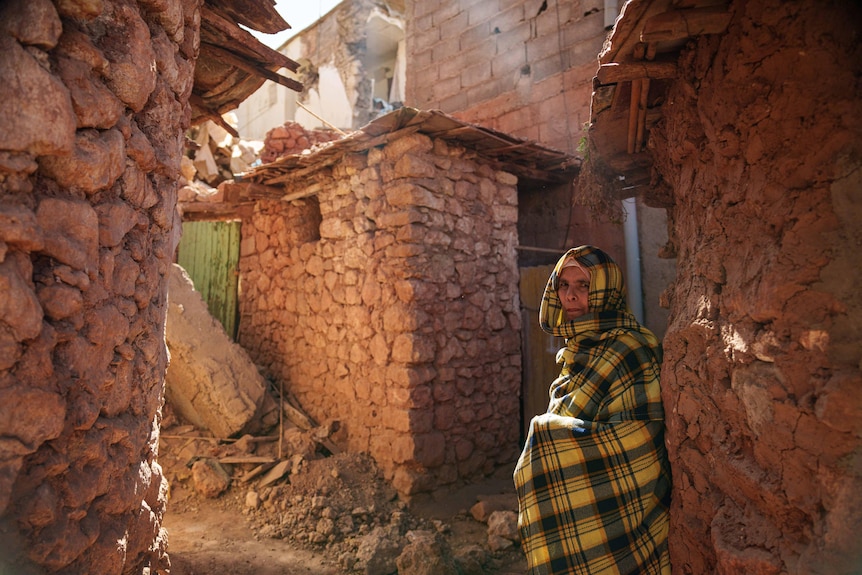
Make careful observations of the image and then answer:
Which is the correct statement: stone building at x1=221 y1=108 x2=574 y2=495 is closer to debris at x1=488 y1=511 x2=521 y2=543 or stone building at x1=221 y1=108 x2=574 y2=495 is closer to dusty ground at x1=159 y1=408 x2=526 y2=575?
dusty ground at x1=159 y1=408 x2=526 y2=575

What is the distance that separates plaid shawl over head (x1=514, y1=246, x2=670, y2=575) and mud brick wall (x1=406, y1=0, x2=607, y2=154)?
389cm

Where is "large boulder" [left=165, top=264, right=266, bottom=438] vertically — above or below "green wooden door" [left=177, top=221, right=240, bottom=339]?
below

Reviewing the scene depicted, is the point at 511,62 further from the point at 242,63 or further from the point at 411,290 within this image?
the point at 242,63

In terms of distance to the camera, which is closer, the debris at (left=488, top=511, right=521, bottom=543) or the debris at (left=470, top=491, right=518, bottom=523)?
the debris at (left=488, top=511, right=521, bottom=543)

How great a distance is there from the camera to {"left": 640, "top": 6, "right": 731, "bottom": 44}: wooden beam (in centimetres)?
164

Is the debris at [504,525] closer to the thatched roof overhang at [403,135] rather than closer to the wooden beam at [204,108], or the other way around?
the thatched roof overhang at [403,135]

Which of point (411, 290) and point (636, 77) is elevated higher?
point (636, 77)

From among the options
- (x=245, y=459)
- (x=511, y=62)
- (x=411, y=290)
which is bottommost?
(x=245, y=459)

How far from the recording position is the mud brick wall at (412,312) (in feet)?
15.0

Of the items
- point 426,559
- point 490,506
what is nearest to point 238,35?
point 426,559

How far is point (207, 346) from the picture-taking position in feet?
17.6

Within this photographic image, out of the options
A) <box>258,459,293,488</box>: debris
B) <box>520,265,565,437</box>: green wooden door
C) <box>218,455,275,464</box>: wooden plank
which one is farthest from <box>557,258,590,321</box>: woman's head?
<box>218,455,275,464</box>: wooden plank

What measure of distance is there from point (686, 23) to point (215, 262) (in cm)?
651

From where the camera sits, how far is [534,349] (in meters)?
5.52
